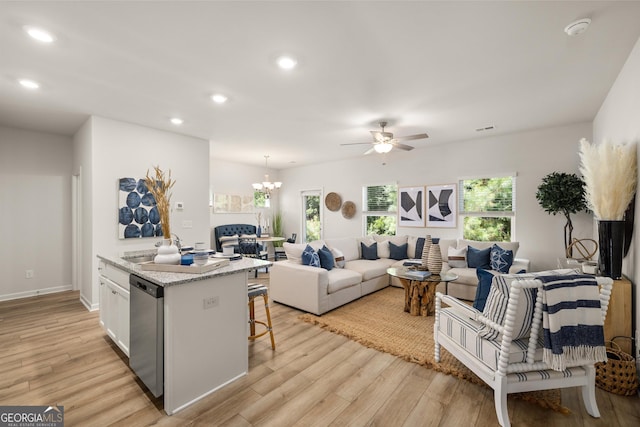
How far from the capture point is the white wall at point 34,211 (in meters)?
4.38

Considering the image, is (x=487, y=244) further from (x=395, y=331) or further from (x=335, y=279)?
(x=335, y=279)

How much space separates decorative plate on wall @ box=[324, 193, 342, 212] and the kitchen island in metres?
4.98

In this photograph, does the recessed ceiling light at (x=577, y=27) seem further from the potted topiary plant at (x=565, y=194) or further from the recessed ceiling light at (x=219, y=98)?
the recessed ceiling light at (x=219, y=98)

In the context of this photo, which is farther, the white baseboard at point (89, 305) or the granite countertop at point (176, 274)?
the white baseboard at point (89, 305)

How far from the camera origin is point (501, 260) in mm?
4199

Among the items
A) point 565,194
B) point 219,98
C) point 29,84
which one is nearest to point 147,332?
point 219,98

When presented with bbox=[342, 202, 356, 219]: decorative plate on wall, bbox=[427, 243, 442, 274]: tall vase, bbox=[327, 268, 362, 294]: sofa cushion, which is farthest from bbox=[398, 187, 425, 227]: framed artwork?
bbox=[327, 268, 362, 294]: sofa cushion

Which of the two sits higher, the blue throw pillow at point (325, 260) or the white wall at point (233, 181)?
the white wall at point (233, 181)

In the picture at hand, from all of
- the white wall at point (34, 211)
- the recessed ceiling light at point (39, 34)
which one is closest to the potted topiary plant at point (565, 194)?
the recessed ceiling light at point (39, 34)

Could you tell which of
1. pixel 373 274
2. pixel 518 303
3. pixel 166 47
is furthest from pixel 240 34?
pixel 373 274

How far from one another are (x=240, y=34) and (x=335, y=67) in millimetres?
892

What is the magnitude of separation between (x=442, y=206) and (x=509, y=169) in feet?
4.15

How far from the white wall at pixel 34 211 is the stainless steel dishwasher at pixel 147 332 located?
12.7 feet

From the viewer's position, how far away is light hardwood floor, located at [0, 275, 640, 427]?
187 cm
